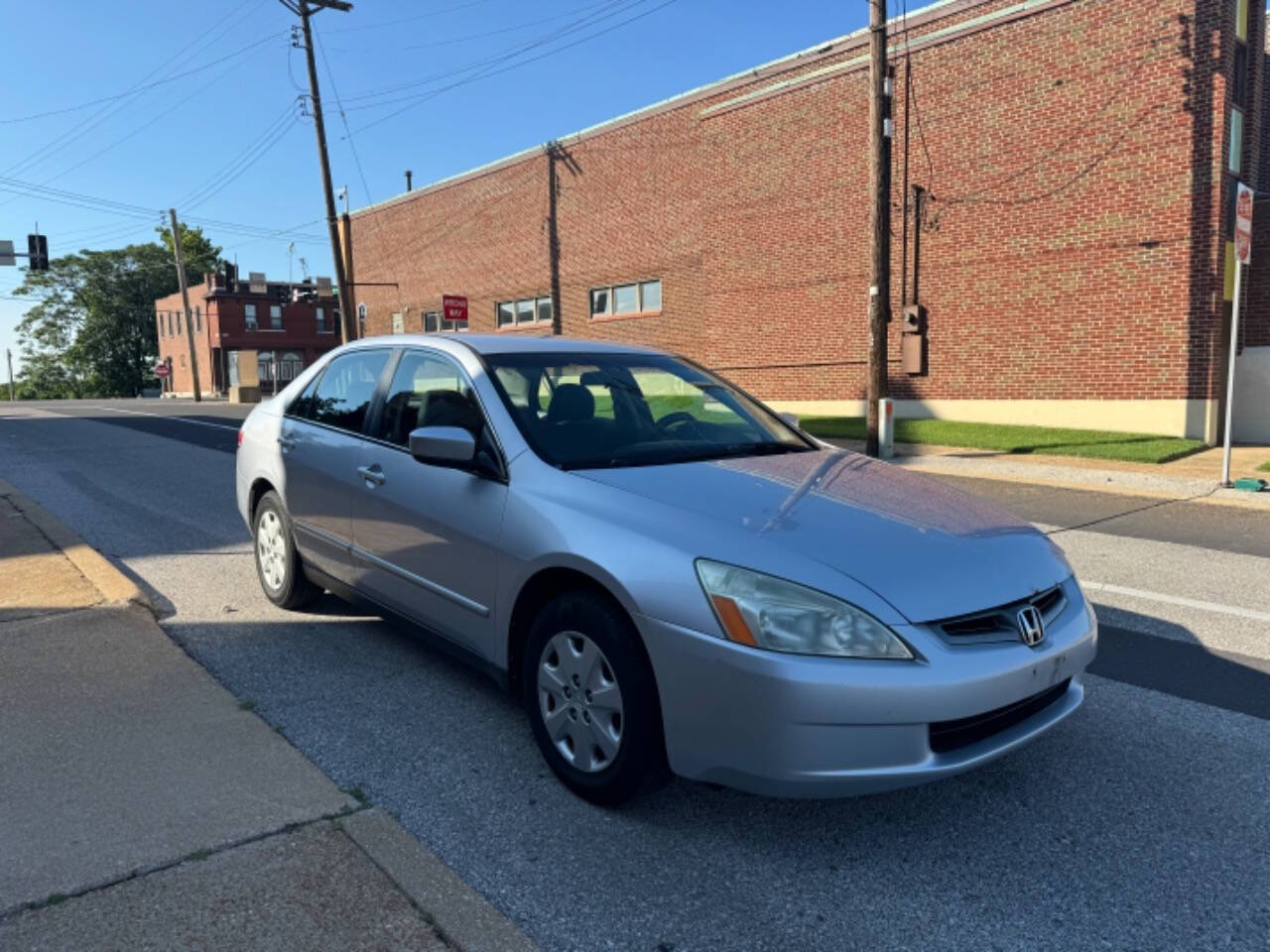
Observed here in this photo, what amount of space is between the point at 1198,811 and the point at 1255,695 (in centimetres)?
139

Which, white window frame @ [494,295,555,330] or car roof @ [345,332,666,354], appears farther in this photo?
white window frame @ [494,295,555,330]

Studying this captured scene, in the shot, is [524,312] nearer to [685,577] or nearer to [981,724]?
[685,577]

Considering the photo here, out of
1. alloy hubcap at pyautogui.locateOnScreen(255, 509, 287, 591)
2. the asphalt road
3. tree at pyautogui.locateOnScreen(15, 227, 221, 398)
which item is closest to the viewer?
the asphalt road

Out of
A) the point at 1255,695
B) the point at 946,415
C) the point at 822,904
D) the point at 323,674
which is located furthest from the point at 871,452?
the point at 822,904

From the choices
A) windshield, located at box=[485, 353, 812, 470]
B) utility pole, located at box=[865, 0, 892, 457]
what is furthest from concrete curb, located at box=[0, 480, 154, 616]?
utility pole, located at box=[865, 0, 892, 457]

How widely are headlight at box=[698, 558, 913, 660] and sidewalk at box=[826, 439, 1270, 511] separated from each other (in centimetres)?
856

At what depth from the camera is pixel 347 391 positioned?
489cm

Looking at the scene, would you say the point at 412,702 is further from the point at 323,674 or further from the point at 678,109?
the point at 678,109

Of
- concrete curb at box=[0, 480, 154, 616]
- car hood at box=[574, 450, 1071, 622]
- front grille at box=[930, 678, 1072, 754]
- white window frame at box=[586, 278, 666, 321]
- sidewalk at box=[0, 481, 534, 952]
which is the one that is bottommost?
sidewalk at box=[0, 481, 534, 952]

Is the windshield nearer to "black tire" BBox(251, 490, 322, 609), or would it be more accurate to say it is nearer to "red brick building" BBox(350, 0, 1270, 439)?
"black tire" BBox(251, 490, 322, 609)

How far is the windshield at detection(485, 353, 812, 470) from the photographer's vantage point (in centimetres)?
371

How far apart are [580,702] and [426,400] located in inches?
69.0

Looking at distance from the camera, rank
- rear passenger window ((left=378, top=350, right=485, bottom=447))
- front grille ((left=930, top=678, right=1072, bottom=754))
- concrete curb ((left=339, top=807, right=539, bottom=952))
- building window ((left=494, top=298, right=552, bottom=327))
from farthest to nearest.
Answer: building window ((left=494, top=298, right=552, bottom=327)) → rear passenger window ((left=378, top=350, right=485, bottom=447)) → front grille ((left=930, top=678, right=1072, bottom=754)) → concrete curb ((left=339, top=807, right=539, bottom=952))

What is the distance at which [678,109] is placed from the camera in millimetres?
22188
